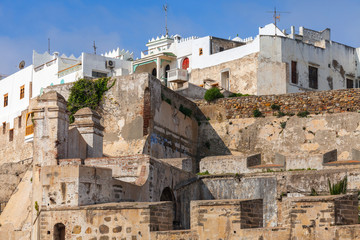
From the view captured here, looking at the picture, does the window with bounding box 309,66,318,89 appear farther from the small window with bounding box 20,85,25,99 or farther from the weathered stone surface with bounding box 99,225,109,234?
the weathered stone surface with bounding box 99,225,109,234

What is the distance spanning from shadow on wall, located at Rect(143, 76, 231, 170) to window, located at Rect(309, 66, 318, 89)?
8.99 metres

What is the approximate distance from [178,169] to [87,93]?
28.9 feet

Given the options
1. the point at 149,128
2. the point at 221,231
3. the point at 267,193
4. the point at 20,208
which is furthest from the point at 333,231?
the point at 149,128

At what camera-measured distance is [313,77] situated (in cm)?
4072

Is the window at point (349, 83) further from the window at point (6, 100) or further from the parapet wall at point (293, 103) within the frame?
the window at point (6, 100)

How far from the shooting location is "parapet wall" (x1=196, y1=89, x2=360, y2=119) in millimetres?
31672

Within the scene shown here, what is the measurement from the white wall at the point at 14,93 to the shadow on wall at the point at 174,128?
11821mm

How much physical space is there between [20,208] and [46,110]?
283 centimetres

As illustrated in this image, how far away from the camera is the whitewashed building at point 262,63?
1533 inches

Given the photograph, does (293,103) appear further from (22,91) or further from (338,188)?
(22,91)

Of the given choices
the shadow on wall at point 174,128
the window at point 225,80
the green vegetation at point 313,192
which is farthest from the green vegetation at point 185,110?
the green vegetation at point 313,192

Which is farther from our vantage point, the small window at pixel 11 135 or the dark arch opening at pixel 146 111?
the small window at pixel 11 135

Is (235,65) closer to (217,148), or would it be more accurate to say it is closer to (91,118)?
(217,148)

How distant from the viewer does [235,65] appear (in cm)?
3966
